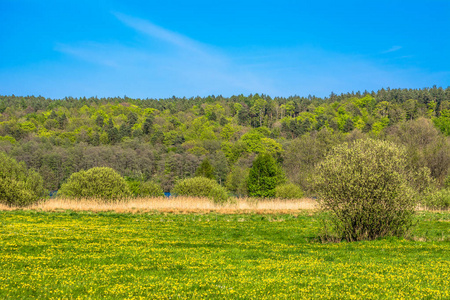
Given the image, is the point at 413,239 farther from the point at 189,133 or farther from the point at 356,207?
the point at 189,133

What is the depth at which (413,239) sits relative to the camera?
2119 cm

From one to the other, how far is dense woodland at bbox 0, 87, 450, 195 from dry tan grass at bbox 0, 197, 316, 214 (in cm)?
3934

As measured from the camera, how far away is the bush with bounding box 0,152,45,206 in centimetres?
3841

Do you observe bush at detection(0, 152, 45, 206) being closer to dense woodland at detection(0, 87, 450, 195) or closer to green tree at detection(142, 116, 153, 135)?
dense woodland at detection(0, 87, 450, 195)

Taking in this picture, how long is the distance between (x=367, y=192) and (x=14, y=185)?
32.6m

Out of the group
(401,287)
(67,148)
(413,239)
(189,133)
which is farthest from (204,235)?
(189,133)

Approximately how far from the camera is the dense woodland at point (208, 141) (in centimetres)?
9638

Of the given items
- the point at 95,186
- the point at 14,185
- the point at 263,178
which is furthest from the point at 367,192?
the point at 263,178

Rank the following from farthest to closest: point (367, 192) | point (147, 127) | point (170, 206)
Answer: point (147, 127) → point (170, 206) → point (367, 192)

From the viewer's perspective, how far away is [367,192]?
67.4 ft

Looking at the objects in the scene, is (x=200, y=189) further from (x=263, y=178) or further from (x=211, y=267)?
(x=211, y=267)

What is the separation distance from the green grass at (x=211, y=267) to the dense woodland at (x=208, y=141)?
64286 mm

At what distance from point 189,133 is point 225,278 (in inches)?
6097

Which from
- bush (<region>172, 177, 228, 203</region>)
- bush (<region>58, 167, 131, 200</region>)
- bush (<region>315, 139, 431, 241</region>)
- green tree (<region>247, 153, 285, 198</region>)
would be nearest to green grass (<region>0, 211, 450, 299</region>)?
bush (<region>315, 139, 431, 241</region>)
